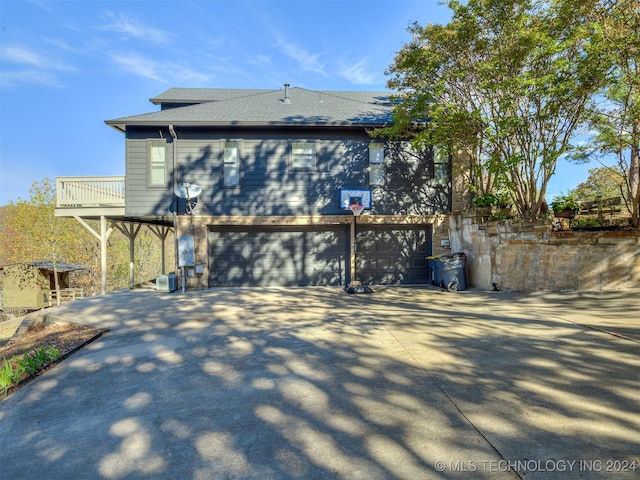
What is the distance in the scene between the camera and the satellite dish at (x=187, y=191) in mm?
10211

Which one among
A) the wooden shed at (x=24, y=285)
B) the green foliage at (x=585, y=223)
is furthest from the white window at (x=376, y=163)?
the wooden shed at (x=24, y=285)

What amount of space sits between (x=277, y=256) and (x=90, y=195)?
7.04m

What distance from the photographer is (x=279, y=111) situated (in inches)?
456

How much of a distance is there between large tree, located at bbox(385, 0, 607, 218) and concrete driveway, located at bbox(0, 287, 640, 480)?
4.52 m

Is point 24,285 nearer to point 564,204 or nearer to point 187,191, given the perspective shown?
point 187,191

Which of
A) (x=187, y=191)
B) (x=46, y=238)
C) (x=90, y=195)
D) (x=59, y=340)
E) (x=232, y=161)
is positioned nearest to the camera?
(x=59, y=340)

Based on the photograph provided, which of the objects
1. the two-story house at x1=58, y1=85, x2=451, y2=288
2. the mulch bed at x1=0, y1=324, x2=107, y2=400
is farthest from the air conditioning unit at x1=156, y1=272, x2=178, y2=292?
the mulch bed at x1=0, y1=324, x2=107, y2=400

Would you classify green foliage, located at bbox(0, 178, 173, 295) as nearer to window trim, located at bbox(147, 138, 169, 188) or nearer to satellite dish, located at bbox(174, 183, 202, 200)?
window trim, located at bbox(147, 138, 169, 188)

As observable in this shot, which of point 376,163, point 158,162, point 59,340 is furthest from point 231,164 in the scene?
point 59,340

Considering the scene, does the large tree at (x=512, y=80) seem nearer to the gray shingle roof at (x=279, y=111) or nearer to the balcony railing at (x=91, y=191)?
the gray shingle roof at (x=279, y=111)

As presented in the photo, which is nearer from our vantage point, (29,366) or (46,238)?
(29,366)

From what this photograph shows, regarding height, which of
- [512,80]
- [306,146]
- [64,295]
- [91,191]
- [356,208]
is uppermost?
[512,80]

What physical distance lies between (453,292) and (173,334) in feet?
24.9

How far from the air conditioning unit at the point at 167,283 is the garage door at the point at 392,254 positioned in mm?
6238
